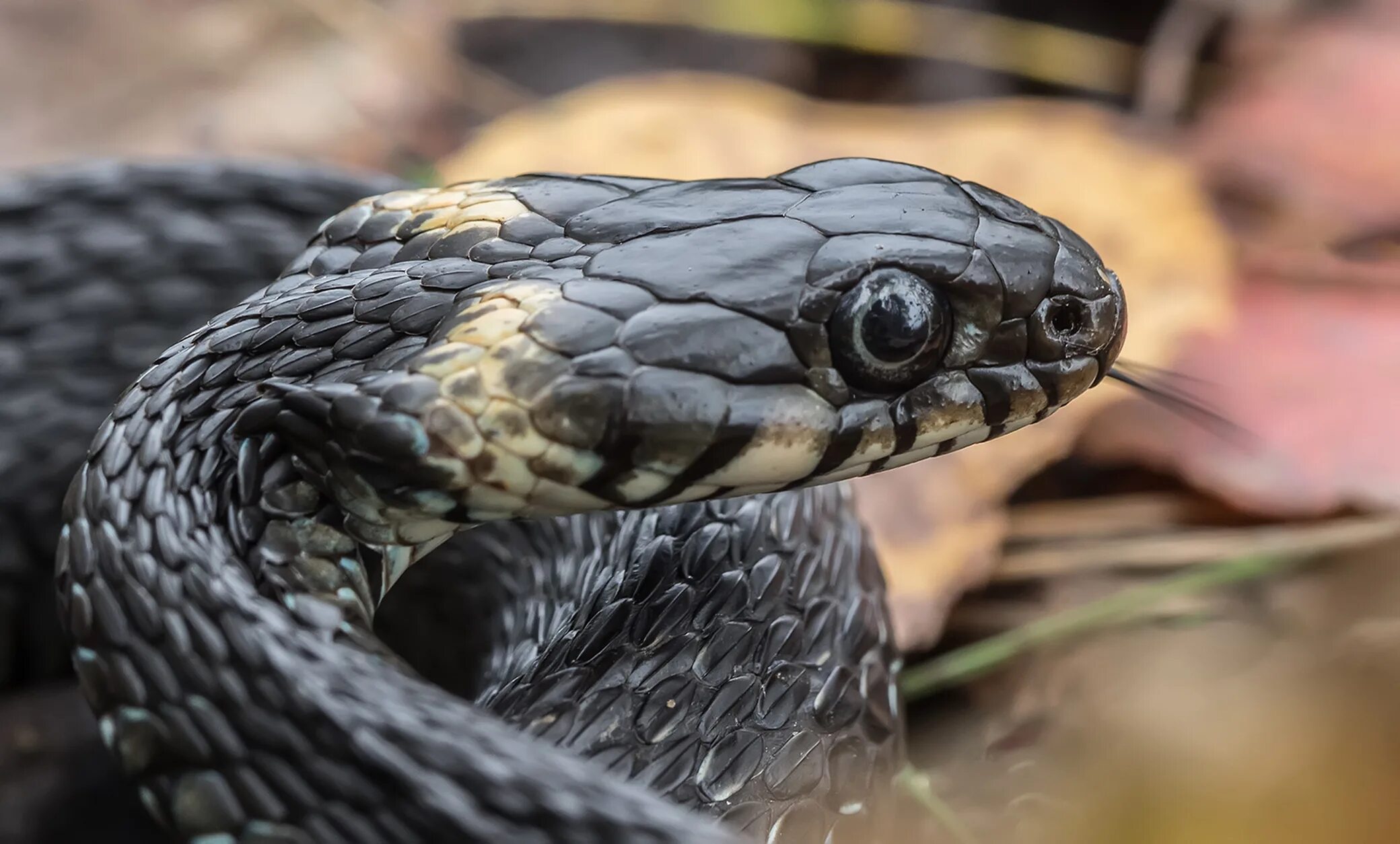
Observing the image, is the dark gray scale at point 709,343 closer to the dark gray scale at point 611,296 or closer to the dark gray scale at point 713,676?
the dark gray scale at point 611,296

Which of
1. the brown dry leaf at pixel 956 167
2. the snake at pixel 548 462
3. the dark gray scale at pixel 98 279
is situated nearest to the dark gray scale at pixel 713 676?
the snake at pixel 548 462

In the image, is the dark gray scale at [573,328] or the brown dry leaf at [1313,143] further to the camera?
the brown dry leaf at [1313,143]

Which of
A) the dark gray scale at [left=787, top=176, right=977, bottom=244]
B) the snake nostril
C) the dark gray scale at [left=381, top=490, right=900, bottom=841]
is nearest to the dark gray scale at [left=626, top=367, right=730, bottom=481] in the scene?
the dark gray scale at [left=787, top=176, right=977, bottom=244]

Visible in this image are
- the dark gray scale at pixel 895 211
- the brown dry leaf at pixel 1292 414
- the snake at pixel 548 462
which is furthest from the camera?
the brown dry leaf at pixel 1292 414

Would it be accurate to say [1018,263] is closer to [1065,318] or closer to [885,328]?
[1065,318]

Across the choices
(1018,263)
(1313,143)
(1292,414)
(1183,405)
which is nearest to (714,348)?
(1018,263)

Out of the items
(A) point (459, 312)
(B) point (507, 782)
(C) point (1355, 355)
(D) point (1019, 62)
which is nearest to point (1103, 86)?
(D) point (1019, 62)
